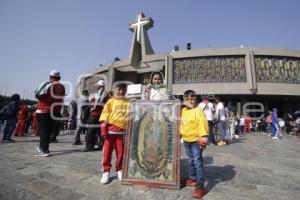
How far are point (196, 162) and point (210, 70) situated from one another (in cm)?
2051

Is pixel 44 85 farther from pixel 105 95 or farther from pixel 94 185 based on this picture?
pixel 94 185

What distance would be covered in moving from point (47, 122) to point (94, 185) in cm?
272

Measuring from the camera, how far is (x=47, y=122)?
504 cm

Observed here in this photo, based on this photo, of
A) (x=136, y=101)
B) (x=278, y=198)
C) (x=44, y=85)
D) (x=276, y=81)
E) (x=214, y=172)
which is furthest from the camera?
(x=276, y=81)

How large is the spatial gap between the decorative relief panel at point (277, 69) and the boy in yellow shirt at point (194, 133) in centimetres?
2115

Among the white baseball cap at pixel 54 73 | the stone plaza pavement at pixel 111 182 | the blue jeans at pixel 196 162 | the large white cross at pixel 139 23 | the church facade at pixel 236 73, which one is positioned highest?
the large white cross at pixel 139 23

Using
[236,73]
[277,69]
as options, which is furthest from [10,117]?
[277,69]

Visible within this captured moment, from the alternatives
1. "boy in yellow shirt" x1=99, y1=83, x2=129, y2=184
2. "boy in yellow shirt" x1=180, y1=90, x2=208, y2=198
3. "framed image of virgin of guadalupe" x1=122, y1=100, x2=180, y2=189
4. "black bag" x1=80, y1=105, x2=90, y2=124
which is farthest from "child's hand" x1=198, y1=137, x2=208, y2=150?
"black bag" x1=80, y1=105, x2=90, y2=124

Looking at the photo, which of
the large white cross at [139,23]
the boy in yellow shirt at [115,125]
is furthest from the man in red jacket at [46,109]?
the large white cross at [139,23]

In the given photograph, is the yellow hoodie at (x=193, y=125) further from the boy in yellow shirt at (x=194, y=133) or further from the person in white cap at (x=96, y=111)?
the person in white cap at (x=96, y=111)

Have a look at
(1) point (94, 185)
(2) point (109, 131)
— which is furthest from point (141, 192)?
(2) point (109, 131)

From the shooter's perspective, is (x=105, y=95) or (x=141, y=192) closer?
(x=141, y=192)

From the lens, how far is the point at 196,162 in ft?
9.62

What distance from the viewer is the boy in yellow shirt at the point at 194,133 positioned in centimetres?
290
